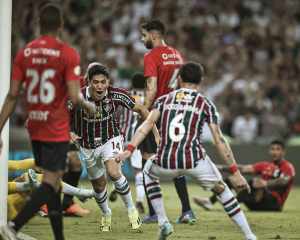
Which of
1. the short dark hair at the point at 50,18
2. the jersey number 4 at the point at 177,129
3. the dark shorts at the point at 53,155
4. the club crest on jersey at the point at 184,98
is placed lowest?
the dark shorts at the point at 53,155

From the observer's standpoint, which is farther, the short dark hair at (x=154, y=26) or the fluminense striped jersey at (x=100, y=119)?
the short dark hair at (x=154, y=26)

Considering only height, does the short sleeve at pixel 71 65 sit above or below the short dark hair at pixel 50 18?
below

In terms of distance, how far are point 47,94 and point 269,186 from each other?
7.04 m

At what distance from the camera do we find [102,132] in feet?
35.6

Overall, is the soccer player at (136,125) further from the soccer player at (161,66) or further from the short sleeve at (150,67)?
the short sleeve at (150,67)

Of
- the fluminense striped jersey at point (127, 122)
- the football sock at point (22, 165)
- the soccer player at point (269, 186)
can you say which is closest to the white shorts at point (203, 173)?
the football sock at point (22, 165)

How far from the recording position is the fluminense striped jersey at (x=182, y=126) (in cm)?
890

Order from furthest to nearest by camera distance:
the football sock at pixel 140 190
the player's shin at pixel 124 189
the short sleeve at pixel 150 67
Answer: the football sock at pixel 140 190
the short sleeve at pixel 150 67
the player's shin at pixel 124 189

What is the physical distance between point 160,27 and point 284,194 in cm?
394

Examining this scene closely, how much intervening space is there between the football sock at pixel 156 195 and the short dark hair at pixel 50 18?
1.90 meters

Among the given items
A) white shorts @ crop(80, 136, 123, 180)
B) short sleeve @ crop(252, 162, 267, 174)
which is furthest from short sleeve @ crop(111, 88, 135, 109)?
short sleeve @ crop(252, 162, 267, 174)

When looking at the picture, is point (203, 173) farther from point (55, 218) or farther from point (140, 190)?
point (140, 190)

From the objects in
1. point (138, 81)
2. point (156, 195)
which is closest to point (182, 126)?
point (156, 195)

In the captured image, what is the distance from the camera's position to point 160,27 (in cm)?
1218
